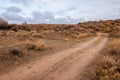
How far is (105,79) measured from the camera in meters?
9.23

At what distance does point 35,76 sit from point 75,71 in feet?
7.47

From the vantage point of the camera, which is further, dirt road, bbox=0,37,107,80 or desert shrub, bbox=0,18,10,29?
desert shrub, bbox=0,18,10,29

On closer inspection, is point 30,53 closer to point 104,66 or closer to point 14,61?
point 14,61

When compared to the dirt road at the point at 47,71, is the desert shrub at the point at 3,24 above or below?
above

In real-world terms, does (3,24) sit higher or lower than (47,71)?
higher

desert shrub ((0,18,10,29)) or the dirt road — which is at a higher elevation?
desert shrub ((0,18,10,29))

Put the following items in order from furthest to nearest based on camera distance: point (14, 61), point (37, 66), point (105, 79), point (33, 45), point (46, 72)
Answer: point (33, 45) → point (14, 61) → point (37, 66) → point (46, 72) → point (105, 79)

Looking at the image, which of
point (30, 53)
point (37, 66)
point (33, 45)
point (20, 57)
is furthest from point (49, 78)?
point (33, 45)

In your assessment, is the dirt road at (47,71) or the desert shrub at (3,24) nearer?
the dirt road at (47,71)

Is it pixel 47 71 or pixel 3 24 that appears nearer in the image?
pixel 47 71

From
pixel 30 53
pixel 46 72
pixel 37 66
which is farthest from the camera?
pixel 30 53

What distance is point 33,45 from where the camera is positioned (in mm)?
17891

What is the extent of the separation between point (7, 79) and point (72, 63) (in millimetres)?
4800

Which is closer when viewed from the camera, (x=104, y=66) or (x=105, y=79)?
(x=105, y=79)
